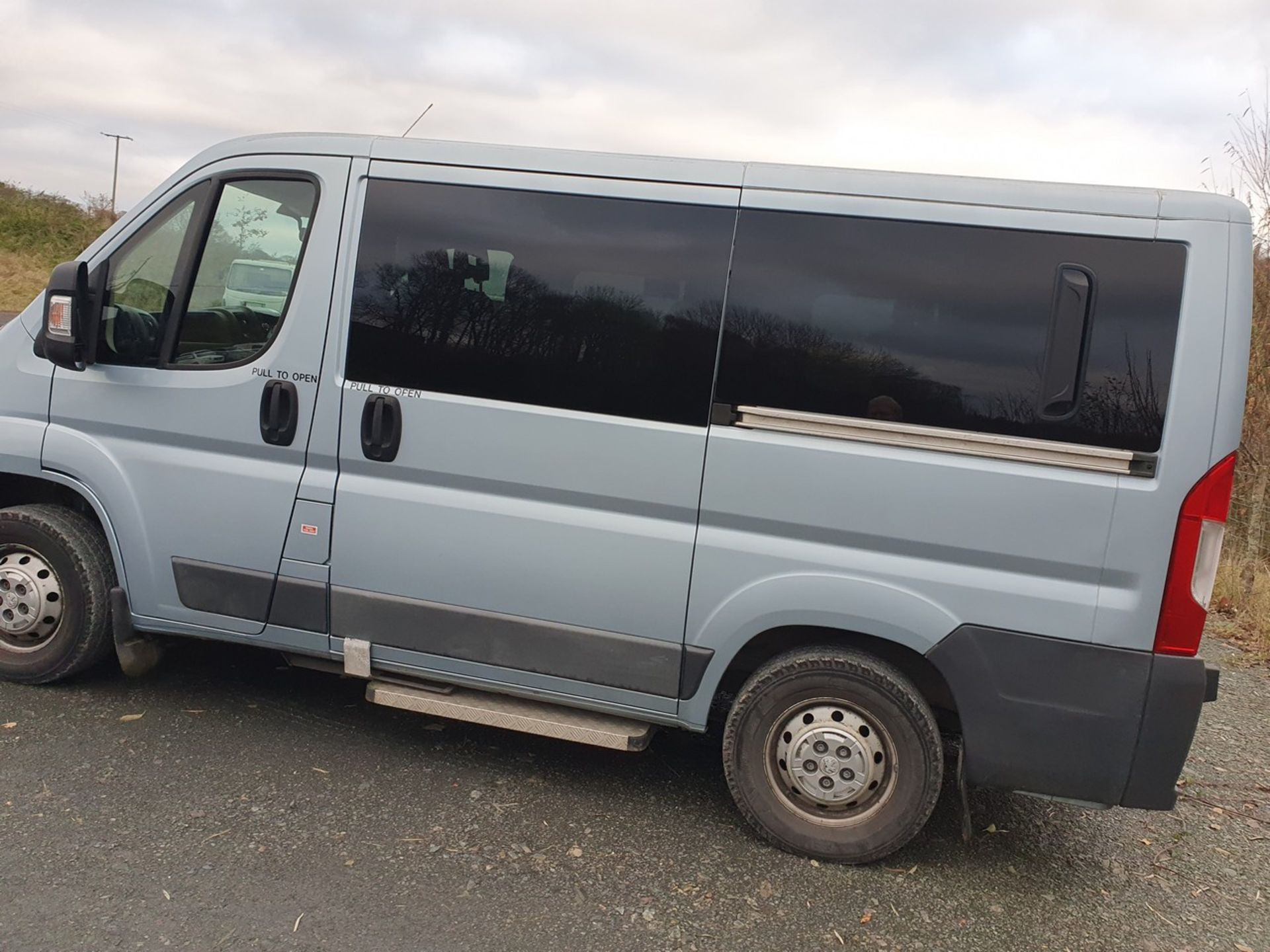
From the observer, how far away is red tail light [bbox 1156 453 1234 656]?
2.98m

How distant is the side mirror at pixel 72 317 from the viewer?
3.89 m

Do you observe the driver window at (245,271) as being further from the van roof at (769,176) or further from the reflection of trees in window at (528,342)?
the reflection of trees in window at (528,342)

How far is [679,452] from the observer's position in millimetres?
3383

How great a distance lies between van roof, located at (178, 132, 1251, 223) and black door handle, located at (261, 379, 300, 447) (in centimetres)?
93

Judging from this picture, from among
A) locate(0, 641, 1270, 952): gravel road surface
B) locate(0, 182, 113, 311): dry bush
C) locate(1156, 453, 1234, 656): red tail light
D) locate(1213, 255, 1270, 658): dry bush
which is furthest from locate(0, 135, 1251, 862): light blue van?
locate(0, 182, 113, 311): dry bush

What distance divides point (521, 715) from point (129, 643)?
1.75 m

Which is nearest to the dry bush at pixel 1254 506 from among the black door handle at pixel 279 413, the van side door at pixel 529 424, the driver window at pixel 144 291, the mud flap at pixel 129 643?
the van side door at pixel 529 424

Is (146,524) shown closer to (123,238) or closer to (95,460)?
(95,460)

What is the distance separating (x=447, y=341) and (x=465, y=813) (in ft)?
5.62

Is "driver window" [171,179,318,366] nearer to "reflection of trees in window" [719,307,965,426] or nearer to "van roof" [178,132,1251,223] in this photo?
"van roof" [178,132,1251,223]

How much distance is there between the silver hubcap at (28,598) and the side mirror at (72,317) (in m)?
0.88

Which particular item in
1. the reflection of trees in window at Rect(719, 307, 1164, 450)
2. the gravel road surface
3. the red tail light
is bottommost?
the gravel road surface

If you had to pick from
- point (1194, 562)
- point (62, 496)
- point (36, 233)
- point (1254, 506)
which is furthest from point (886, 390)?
point (36, 233)

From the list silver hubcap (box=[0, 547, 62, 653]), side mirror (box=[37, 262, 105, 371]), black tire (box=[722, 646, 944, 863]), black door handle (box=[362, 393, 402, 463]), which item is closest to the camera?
black tire (box=[722, 646, 944, 863])
